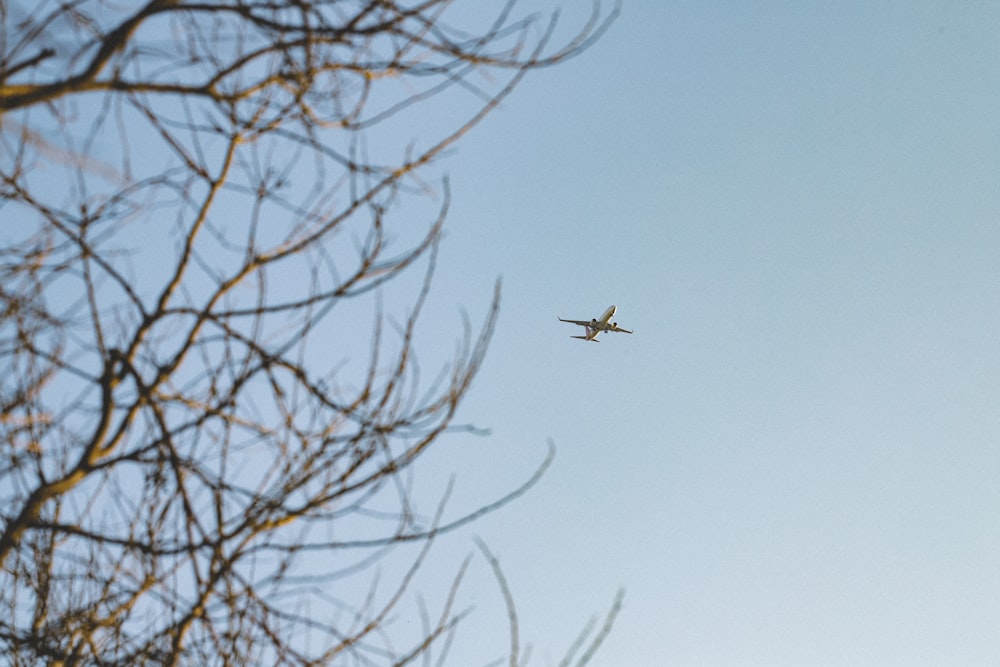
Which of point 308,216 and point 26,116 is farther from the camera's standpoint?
point 308,216

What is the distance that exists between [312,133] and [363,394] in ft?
3.46

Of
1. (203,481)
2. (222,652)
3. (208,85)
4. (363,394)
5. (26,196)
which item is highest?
(208,85)

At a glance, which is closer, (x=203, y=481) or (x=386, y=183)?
(x=203, y=481)

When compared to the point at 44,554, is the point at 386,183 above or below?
above

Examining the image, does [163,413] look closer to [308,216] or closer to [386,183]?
[308,216]

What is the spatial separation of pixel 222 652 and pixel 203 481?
60cm

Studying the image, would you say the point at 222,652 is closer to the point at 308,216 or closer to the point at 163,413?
the point at 163,413

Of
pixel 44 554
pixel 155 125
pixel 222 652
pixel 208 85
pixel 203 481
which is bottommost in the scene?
pixel 222 652

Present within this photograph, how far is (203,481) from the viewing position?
2350 mm

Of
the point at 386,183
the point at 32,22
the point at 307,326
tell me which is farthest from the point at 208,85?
the point at 307,326

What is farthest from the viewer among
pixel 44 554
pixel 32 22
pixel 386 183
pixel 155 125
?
pixel 44 554

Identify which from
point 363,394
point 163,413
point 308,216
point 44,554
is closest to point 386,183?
point 308,216

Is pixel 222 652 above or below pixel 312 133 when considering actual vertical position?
below

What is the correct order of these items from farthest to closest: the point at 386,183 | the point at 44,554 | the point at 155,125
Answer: the point at 44,554 → the point at 386,183 → the point at 155,125
